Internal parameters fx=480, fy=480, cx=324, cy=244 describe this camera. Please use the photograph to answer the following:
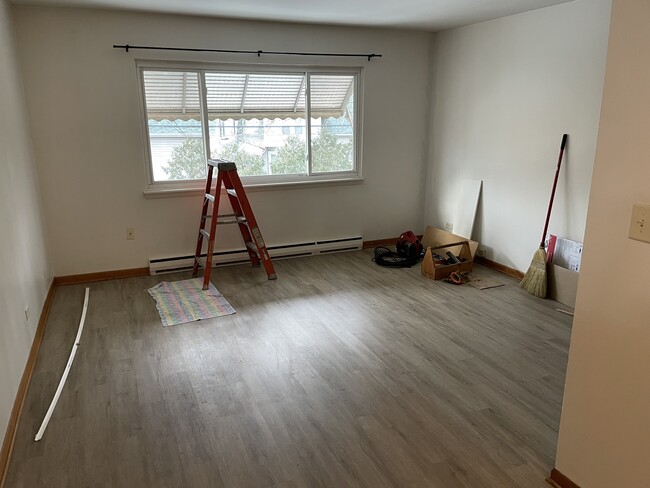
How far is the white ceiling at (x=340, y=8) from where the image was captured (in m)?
3.71

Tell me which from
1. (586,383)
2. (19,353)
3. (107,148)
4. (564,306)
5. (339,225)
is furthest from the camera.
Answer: (339,225)

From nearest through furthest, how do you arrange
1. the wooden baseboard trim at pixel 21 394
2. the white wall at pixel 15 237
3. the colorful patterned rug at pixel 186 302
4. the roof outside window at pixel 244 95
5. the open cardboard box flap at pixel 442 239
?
the wooden baseboard trim at pixel 21 394 < the white wall at pixel 15 237 < the colorful patterned rug at pixel 186 302 < the roof outside window at pixel 244 95 < the open cardboard box flap at pixel 442 239

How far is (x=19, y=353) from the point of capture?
2.61m

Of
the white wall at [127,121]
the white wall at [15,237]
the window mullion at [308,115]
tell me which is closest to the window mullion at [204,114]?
the white wall at [127,121]

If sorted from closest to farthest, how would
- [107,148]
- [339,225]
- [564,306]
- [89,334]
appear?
[89,334] < [564,306] < [107,148] < [339,225]

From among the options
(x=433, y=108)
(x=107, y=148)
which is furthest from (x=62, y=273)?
(x=433, y=108)

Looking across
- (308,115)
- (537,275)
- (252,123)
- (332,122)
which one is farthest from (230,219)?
(537,275)

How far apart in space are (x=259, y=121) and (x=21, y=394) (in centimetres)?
319

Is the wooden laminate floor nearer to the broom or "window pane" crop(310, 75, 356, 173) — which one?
the broom

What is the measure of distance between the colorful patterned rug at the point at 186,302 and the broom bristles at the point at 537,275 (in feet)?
8.11

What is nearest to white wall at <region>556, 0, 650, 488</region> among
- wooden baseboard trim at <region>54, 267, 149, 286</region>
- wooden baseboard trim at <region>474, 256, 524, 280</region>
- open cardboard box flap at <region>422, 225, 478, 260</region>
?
wooden baseboard trim at <region>474, 256, 524, 280</region>

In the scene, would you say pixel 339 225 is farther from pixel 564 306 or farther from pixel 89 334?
pixel 89 334

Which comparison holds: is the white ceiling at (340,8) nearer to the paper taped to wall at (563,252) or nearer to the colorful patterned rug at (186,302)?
the paper taped to wall at (563,252)

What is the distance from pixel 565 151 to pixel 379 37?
2283mm
